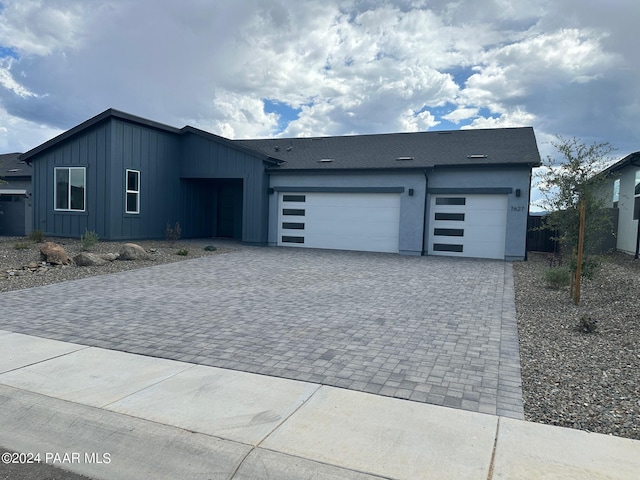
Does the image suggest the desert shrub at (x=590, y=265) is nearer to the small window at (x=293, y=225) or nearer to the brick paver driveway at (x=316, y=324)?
the brick paver driveway at (x=316, y=324)

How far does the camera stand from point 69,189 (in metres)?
17.2

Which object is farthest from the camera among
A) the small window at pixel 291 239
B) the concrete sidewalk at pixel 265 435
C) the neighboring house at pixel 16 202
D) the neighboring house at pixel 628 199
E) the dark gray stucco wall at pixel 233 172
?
the neighboring house at pixel 16 202

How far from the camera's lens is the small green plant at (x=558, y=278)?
9665mm

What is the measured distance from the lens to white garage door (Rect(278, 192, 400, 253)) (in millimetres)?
17000

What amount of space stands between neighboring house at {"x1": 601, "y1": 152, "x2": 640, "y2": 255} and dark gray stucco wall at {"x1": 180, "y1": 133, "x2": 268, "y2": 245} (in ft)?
40.2

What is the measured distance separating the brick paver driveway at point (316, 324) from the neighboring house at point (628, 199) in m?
7.26

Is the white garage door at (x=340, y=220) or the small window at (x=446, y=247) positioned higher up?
the white garage door at (x=340, y=220)

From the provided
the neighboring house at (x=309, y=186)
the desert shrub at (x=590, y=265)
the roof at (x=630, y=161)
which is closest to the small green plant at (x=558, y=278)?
the desert shrub at (x=590, y=265)

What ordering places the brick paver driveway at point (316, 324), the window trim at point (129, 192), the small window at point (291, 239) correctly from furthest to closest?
the small window at point (291, 239)
the window trim at point (129, 192)
the brick paver driveway at point (316, 324)

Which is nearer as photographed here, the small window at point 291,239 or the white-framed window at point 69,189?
the white-framed window at point 69,189

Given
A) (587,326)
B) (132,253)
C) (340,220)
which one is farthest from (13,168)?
(587,326)

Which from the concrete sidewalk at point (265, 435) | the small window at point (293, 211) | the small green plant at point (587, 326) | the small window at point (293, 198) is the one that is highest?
the small window at point (293, 198)

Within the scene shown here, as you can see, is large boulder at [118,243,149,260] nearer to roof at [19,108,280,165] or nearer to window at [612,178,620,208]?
roof at [19,108,280,165]

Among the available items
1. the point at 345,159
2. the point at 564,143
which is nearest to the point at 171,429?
the point at 564,143
